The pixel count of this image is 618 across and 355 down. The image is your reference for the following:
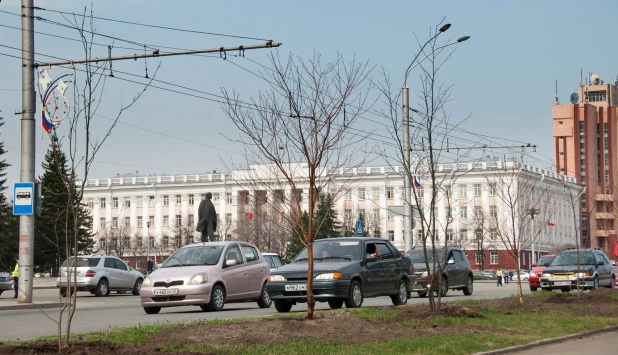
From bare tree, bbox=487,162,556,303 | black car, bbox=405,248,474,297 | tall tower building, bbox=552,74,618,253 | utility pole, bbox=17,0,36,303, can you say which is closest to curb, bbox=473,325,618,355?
bare tree, bbox=487,162,556,303

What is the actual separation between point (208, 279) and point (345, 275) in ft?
9.86

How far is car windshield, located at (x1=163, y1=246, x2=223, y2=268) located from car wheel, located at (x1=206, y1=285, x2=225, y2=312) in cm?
61

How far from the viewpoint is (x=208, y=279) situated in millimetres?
21219

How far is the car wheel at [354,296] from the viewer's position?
20516 mm

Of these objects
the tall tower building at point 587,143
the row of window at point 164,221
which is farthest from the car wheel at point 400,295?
the tall tower building at point 587,143

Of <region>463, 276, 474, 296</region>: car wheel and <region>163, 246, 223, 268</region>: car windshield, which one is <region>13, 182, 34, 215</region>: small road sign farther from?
<region>463, 276, 474, 296</region>: car wheel

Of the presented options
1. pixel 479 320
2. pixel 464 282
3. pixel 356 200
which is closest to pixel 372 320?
pixel 479 320

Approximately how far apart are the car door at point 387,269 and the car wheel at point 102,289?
16588 mm

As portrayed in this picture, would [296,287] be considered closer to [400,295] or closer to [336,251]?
[336,251]

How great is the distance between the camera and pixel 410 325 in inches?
602

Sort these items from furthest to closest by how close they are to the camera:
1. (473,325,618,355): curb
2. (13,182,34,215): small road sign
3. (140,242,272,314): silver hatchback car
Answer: (13,182,34,215): small road sign < (140,242,272,314): silver hatchback car < (473,325,618,355): curb

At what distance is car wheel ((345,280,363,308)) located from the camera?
2052cm

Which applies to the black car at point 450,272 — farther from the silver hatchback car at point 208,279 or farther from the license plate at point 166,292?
the license plate at point 166,292

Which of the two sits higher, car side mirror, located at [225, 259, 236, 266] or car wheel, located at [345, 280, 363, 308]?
car side mirror, located at [225, 259, 236, 266]
